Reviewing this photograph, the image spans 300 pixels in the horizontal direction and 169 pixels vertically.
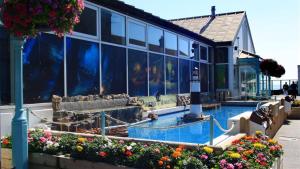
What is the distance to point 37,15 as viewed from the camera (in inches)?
168

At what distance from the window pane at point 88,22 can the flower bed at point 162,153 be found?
7.03 metres

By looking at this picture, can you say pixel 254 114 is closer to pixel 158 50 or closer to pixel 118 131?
pixel 118 131

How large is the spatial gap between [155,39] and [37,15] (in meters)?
13.8

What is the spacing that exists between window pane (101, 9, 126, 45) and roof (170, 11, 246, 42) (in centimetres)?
1394

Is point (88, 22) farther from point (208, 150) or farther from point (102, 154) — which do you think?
point (208, 150)

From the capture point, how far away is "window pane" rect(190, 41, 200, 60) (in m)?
22.7

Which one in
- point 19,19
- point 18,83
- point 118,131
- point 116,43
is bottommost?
point 118,131

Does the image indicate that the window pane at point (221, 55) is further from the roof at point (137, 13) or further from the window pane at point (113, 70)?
the window pane at point (113, 70)

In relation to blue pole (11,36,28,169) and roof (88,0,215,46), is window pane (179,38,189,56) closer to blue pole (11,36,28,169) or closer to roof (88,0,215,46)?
roof (88,0,215,46)

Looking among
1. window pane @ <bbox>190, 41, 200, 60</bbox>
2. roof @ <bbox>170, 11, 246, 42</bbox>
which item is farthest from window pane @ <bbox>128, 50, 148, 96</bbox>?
roof @ <bbox>170, 11, 246, 42</bbox>

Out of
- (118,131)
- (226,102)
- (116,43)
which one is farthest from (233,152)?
(226,102)

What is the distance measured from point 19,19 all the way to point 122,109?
313 inches

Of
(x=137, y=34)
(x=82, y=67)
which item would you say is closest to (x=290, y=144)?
(x=82, y=67)

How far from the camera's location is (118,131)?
9.52m
